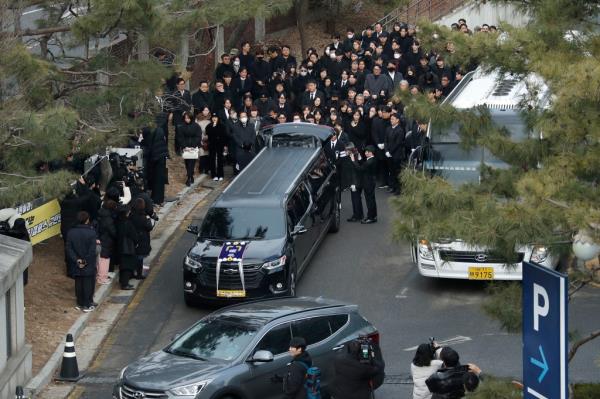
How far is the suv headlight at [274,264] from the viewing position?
19.8 m

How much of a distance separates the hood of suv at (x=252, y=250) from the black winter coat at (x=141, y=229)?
3.47ft

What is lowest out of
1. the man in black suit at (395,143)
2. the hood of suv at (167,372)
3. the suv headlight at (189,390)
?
the suv headlight at (189,390)

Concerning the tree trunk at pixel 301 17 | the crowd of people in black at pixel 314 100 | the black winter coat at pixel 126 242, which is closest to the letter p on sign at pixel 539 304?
the black winter coat at pixel 126 242

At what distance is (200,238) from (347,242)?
4189mm

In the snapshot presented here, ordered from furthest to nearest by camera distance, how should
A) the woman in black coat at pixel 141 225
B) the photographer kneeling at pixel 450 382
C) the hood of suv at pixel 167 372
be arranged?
the woman in black coat at pixel 141 225 < the hood of suv at pixel 167 372 < the photographer kneeling at pixel 450 382

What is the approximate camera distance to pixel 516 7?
12820 millimetres

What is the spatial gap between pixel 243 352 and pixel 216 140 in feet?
44.9

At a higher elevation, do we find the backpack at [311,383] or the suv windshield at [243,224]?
the suv windshield at [243,224]

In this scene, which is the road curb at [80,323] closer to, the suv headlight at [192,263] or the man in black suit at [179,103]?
the suv headlight at [192,263]

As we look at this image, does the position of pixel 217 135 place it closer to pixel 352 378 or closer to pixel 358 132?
pixel 358 132

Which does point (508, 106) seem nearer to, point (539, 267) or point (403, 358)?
point (403, 358)

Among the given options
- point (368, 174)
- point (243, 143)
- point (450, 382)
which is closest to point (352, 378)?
point (450, 382)

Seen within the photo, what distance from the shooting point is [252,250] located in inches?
787

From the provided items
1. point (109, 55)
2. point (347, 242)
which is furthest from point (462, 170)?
point (109, 55)
